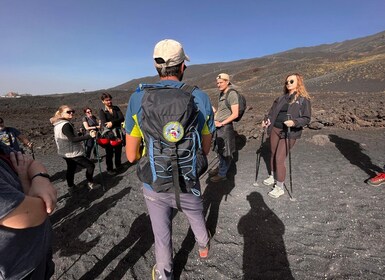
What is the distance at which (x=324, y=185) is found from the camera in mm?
5230

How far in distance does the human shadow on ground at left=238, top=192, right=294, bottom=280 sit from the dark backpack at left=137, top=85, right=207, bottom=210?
170 centimetres

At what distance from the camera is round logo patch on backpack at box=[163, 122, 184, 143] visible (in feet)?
6.53

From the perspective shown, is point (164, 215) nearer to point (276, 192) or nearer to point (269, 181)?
point (276, 192)

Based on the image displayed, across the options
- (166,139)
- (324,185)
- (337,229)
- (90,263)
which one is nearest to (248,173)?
(324,185)

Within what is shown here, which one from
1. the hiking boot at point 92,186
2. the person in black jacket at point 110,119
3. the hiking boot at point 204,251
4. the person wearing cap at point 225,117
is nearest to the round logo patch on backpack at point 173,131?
the hiking boot at point 204,251

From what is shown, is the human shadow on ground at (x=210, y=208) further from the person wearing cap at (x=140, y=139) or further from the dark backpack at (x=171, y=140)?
the dark backpack at (x=171, y=140)

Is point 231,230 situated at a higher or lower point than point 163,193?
lower

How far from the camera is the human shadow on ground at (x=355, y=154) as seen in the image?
19.2 ft

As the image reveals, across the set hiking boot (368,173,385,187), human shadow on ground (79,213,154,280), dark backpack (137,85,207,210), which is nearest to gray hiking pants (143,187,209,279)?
dark backpack (137,85,207,210)

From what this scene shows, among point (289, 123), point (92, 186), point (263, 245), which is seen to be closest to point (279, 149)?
point (289, 123)

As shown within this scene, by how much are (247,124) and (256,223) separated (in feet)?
23.4

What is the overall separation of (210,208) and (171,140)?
3.02 metres

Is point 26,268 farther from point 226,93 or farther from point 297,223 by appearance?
point 226,93

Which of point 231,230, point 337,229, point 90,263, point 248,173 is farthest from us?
point 248,173
